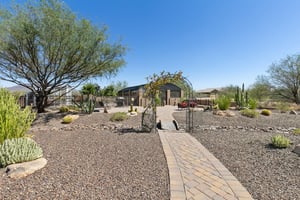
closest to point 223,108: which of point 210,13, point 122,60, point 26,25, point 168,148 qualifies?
point 210,13

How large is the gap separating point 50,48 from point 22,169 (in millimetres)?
7758

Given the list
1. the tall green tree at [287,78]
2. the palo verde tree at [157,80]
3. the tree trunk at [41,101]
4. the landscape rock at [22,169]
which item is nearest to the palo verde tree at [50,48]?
the tree trunk at [41,101]

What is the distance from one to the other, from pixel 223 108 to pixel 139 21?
8.22 meters

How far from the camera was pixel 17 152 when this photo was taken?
9.72ft

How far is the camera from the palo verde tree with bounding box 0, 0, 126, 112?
318 inches

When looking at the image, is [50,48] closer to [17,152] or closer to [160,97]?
[17,152]

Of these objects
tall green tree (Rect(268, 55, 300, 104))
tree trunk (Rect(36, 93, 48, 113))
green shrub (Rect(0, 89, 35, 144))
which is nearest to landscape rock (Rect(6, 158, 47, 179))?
green shrub (Rect(0, 89, 35, 144))

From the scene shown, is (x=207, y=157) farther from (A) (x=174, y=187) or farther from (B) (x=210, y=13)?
(B) (x=210, y=13)

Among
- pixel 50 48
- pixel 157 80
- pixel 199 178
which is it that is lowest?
pixel 199 178

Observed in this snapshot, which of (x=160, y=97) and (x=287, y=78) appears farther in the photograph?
(x=160, y=97)

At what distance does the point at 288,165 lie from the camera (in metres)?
3.34

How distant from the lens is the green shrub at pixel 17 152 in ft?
9.55

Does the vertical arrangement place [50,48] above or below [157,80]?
above

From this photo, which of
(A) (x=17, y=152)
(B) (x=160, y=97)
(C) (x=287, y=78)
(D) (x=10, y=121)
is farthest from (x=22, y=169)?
(C) (x=287, y=78)
